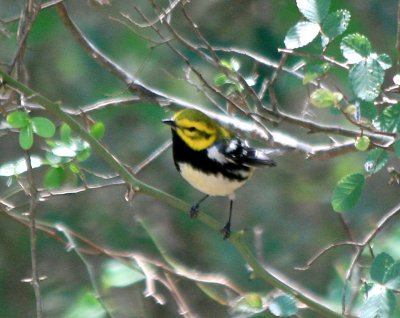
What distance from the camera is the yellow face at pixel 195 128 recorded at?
3482 mm

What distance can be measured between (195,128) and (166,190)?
7.08 ft

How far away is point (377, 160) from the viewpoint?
2.31 m

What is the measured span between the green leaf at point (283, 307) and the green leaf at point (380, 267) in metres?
0.32

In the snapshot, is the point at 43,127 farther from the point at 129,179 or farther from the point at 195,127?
the point at 195,127

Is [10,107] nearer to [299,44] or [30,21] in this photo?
[30,21]

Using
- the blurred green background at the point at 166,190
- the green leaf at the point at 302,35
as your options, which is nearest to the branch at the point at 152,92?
the green leaf at the point at 302,35

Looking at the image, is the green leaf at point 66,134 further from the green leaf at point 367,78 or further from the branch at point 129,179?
the green leaf at point 367,78

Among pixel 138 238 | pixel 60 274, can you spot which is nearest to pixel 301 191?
pixel 138 238

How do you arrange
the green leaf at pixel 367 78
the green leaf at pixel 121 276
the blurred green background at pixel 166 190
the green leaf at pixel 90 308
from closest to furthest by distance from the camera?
the green leaf at pixel 367 78 → the green leaf at pixel 90 308 → the green leaf at pixel 121 276 → the blurred green background at pixel 166 190

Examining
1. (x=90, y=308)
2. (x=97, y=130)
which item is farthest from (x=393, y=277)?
(x=90, y=308)

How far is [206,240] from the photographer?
5.87m

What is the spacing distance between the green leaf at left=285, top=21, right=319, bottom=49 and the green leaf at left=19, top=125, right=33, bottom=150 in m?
0.71

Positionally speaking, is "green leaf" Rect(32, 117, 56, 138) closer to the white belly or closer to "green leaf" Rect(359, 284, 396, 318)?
"green leaf" Rect(359, 284, 396, 318)

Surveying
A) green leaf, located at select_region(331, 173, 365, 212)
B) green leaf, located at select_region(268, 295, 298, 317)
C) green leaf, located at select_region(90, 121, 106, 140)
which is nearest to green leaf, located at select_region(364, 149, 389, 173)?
green leaf, located at select_region(331, 173, 365, 212)
